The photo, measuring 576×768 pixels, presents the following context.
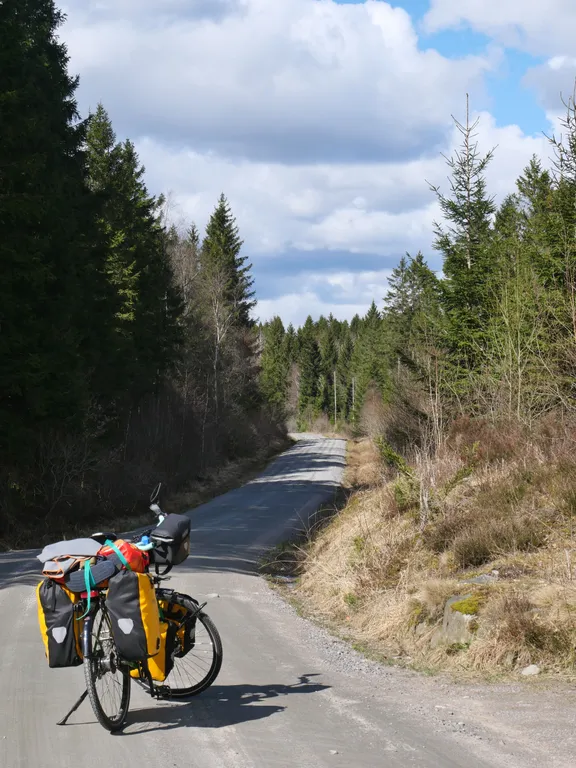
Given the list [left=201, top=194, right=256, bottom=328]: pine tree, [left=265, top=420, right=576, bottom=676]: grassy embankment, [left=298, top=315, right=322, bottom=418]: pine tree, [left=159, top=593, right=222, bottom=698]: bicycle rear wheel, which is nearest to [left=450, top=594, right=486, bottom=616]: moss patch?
[left=265, top=420, right=576, bottom=676]: grassy embankment

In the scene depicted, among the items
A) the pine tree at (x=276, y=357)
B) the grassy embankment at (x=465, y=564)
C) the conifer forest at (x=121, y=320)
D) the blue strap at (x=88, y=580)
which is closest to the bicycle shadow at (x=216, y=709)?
the blue strap at (x=88, y=580)

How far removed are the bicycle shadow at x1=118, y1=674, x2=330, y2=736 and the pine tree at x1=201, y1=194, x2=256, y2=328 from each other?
1819 inches

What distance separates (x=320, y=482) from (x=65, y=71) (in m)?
18.8

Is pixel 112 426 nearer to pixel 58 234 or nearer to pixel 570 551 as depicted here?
pixel 58 234

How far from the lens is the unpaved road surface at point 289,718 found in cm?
502

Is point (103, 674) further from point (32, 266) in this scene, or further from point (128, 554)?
point (32, 266)

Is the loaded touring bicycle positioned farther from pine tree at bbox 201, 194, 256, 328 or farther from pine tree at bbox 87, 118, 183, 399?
pine tree at bbox 201, 194, 256, 328

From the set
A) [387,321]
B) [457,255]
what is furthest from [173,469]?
[387,321]

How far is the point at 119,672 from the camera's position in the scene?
18.9 feet

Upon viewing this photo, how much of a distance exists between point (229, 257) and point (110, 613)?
50531 mm

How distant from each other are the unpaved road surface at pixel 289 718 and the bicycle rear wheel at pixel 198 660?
13 centimetres

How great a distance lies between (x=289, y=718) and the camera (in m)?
5.82

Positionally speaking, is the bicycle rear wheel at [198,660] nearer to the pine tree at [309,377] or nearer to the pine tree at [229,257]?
the pine tree at [229,257]

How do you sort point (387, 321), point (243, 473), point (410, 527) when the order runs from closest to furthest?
1. point (410, 527)
2. point (243, 473)
3. point (387, 321)
